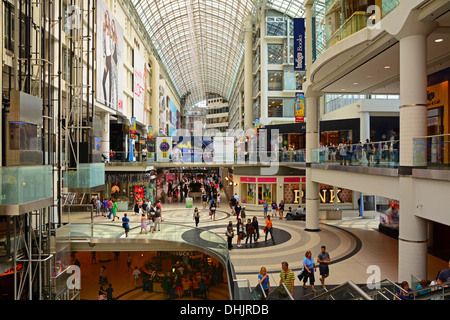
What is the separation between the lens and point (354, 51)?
12500 millimetres

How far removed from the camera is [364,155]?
41.6 feet

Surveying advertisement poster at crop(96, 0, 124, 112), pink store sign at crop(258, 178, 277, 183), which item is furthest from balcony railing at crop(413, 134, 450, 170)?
advertisement poster at crop(96, 0, 124, 112)

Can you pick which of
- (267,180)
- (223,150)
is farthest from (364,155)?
(223,150)

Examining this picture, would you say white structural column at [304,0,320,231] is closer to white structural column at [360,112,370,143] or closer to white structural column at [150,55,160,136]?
white structural column at [360,112,370,143]

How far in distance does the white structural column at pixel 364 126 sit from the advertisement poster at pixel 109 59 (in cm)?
1893

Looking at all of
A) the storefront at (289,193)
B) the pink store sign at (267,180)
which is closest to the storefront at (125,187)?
the storefront at (289,193)

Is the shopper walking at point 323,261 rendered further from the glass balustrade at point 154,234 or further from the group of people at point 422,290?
the glass balustrade at point 154,234

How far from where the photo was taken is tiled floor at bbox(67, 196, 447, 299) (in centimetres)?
1236

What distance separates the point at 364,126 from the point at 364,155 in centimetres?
1415

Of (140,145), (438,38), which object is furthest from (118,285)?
(140,145)

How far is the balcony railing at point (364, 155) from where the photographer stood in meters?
10.6

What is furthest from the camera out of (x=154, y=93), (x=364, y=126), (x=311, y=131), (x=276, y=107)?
(x=154, y=93)

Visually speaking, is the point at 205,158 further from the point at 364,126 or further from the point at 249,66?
the point at 249,66
